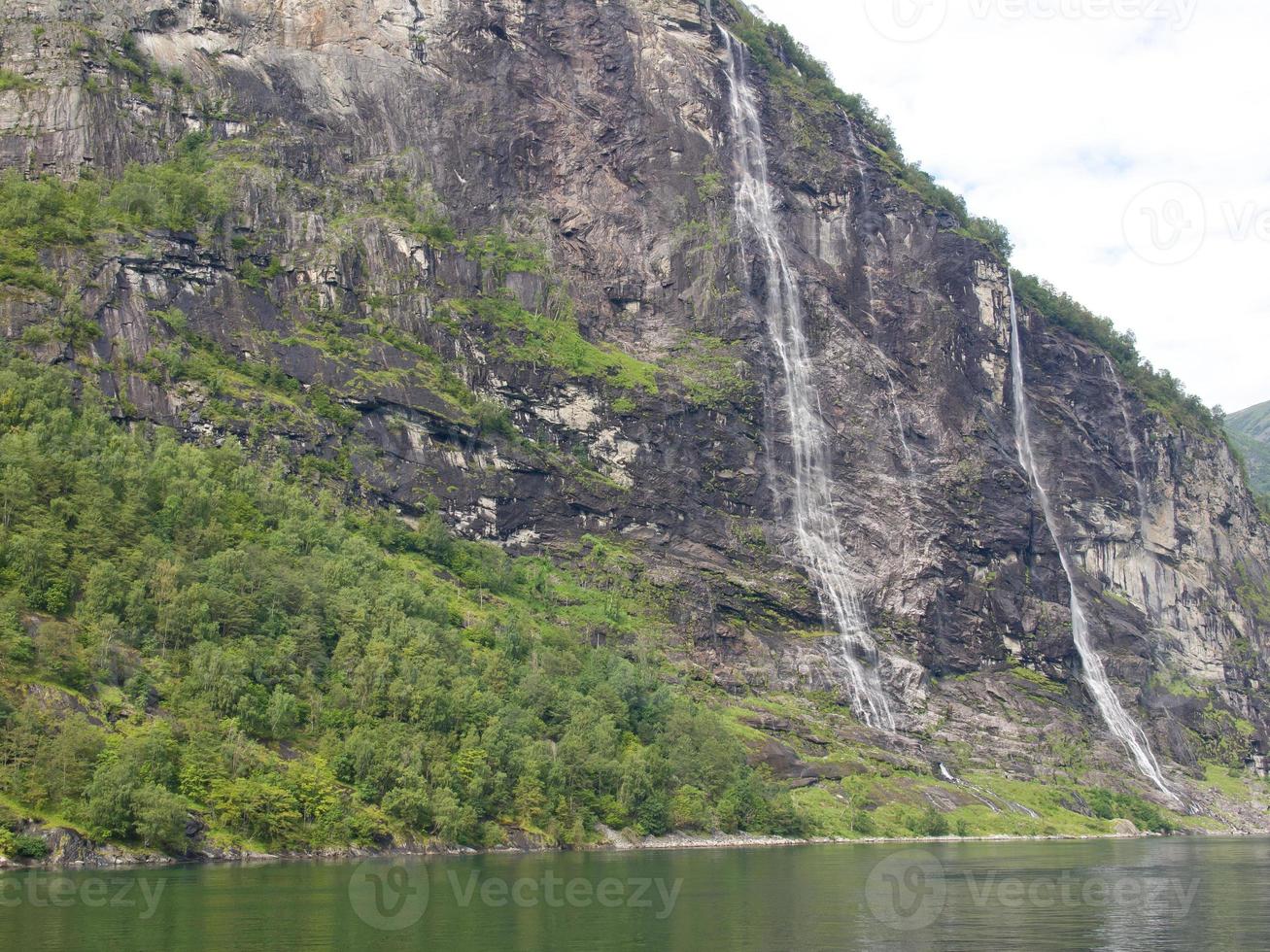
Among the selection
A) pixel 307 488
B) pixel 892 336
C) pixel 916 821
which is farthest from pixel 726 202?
pixel 916 821

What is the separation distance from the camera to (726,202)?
172 m

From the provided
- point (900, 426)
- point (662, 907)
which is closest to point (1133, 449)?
point (900, 426)

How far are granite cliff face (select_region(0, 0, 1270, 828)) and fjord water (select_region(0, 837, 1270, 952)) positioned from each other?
145 ft

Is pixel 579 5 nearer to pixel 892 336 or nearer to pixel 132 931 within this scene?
pixel 892 336

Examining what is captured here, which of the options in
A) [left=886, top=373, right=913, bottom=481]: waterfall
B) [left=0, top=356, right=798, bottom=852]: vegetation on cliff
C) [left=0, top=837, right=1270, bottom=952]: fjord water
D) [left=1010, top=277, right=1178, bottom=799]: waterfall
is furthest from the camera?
[left=886, top=373, right=913, bottom=481]: waterfall

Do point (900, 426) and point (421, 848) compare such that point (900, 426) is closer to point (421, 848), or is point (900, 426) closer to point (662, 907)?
point (421, 848)

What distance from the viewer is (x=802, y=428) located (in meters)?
160

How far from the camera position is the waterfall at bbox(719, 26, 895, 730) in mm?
143250

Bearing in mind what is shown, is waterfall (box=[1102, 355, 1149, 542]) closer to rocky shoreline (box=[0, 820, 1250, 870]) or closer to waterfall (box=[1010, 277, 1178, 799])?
waterfall (box=[1010, 277, 1178, 799])

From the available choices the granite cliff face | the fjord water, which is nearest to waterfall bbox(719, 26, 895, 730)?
the granite cliff face

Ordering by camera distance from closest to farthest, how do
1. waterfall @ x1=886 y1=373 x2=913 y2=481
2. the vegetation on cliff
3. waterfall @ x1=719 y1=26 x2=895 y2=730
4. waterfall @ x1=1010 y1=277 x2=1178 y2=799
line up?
the vegetation on cliff
waterfall @ x1=719 y1=26 x2=895 y2=730
waterfall @ x1=1010 y1=277 x2=1178 y2=799
waterfall @ x1=886 y1=373 x2=913 y2=481

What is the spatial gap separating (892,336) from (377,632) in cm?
10094

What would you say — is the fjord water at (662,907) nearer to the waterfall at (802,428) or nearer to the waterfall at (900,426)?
the waterfall at (802,428)

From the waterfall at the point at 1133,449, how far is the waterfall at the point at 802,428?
5664cm
